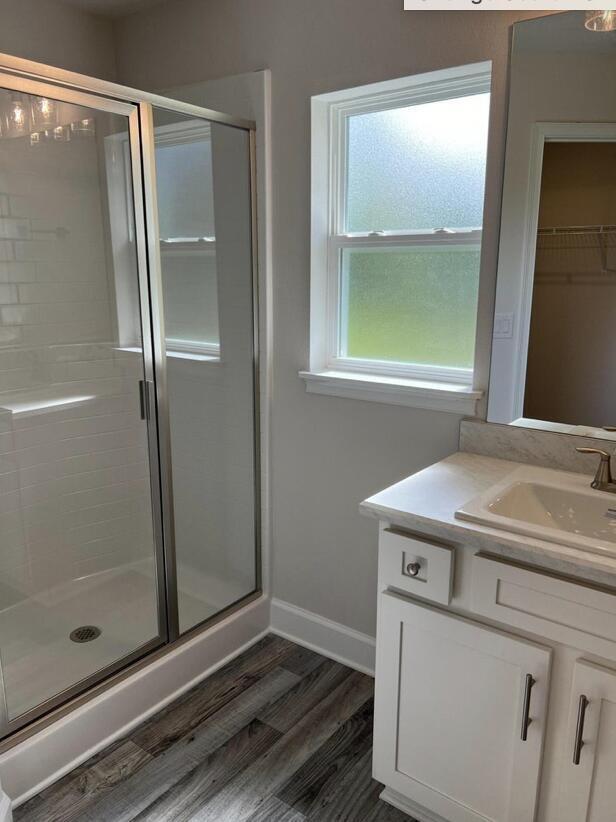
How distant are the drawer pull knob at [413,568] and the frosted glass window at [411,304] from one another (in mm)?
815

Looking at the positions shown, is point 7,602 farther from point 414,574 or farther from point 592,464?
point 592,464

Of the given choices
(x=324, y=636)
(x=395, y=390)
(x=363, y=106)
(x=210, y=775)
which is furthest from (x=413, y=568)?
(x=363, y=106)

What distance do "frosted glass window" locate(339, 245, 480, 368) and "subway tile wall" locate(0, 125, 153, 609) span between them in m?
0.81

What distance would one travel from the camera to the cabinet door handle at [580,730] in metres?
1.29

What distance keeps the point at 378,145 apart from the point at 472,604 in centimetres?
155

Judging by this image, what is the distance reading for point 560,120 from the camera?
1669mm

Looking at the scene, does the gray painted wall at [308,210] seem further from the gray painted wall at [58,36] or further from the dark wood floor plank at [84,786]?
the dark wood floor plank at [84,786]

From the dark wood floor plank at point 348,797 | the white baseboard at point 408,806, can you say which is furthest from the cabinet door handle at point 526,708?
the dark wood floor plank at point 348,797

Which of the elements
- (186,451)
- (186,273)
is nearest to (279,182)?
(186,273)

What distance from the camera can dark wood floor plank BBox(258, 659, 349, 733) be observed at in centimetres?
209

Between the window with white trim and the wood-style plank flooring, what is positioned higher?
the window with white trim

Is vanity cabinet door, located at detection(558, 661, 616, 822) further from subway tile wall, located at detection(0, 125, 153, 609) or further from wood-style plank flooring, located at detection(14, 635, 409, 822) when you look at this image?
subway tile wall, located at detection(0, 125, 153, 609)

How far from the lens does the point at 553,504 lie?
5.39 ft

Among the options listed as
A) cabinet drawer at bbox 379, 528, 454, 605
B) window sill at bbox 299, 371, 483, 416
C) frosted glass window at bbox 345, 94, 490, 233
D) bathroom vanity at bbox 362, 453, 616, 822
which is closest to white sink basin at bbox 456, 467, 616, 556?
bathroom vanity at bbox 362, 453, 616, 822
